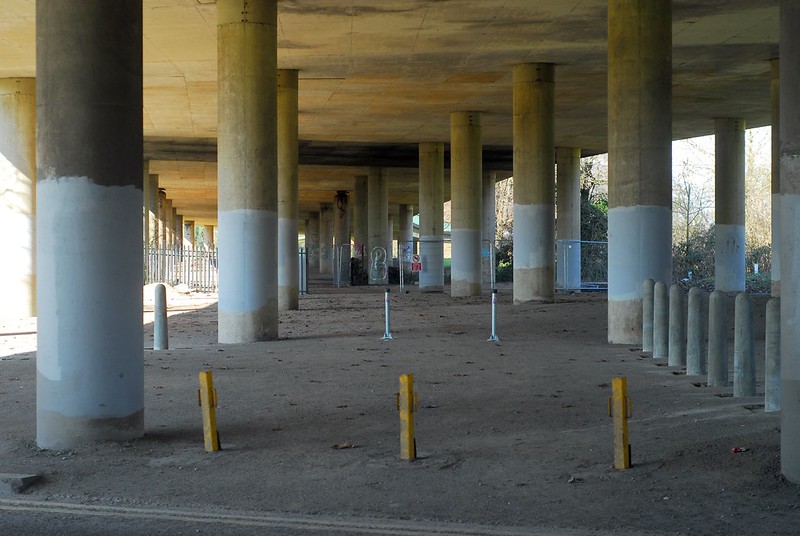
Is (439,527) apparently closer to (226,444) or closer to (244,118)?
(226,444)

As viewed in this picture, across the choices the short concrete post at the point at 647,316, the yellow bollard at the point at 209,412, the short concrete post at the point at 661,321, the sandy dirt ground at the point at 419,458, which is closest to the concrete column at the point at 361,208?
the short concrete post at the point at 647,316

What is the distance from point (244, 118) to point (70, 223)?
35.9ft

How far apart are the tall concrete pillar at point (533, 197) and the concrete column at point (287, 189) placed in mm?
7026

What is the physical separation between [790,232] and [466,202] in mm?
31529

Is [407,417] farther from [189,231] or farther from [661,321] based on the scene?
[189,231]

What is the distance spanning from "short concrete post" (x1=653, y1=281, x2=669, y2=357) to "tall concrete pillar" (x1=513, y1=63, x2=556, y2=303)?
13656 millimetres

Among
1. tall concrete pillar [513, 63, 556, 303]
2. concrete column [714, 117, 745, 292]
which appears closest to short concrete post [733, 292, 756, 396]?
tall concrete pillar [513, 63, 556, 303]

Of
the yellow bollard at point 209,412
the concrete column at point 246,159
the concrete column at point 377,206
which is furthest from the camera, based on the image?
the concrete column at point 377,206

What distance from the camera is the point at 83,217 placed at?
9883 mm

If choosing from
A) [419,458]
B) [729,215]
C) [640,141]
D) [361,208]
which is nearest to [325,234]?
[361,208]

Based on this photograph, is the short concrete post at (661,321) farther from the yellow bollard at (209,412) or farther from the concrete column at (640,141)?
the yellow bollard at (209,412)

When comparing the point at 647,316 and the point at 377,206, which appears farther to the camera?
the point at 377,206

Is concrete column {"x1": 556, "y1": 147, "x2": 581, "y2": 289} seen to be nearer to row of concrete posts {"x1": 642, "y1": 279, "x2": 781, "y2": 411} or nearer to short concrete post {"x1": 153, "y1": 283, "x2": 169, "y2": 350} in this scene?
row of concrete posts {"x1": 642, "y1": 279, "x2": 781, "y2": 411}

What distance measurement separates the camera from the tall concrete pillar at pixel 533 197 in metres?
31.1
